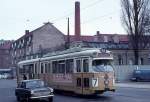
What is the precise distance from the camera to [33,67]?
39906 millimetres

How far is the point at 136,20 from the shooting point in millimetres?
67500

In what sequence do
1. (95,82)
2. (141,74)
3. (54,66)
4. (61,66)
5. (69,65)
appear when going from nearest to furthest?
(95,82) → (69,65) → (61,66) → (54,66) → (141,74)

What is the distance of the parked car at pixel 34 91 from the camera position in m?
24.9

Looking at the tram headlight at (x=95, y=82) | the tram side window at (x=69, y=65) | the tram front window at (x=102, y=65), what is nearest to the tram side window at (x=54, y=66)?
the tram side window at (x=69, y=65)

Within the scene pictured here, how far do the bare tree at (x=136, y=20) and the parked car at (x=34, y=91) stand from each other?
140 feet

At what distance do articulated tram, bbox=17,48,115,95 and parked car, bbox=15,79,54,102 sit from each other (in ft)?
9.09

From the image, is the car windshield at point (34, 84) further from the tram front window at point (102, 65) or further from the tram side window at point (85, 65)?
the tram front window at point (102, 65)

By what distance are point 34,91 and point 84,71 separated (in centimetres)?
405

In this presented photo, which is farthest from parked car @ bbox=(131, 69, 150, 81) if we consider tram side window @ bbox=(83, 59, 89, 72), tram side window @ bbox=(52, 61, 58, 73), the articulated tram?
tram side window @ bbox=(83, 59, 89, 72)

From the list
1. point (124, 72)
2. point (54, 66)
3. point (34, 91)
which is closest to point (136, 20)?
point (124, 72)

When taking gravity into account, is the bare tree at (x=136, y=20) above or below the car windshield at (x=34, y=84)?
above

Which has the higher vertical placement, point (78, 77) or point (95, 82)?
point (78, 77)

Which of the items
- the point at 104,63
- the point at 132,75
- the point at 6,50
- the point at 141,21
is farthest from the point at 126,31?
the point at 6,50

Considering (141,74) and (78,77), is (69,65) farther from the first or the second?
(141,74)
